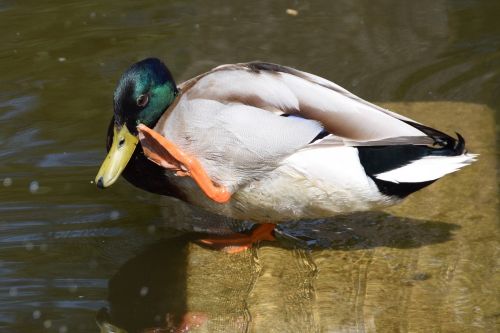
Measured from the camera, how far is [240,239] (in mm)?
4223

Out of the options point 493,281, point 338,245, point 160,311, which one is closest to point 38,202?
point 160,311

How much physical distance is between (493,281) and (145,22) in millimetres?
3876

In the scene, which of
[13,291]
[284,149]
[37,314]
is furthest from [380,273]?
[13,291]

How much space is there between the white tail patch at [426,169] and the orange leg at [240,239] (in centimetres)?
68

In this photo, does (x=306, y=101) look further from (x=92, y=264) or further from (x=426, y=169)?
(x=92, y=264)

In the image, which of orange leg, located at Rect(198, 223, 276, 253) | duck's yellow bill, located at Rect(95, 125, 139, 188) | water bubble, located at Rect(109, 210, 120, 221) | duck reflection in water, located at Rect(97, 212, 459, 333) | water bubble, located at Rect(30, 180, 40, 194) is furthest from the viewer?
water bubble, located at Rect(30, 180, 40, 194)

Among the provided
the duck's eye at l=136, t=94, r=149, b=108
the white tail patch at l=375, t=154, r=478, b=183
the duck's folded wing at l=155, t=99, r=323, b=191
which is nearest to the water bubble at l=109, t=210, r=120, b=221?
the duck's eye at l=136, t=94, r=149, b=108

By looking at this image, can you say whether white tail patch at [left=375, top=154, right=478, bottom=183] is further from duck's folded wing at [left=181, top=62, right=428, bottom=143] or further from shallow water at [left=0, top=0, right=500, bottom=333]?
shallow water at [left=0, top=0, right=500, bottom=333]

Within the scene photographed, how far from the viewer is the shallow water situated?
3633 millimetres

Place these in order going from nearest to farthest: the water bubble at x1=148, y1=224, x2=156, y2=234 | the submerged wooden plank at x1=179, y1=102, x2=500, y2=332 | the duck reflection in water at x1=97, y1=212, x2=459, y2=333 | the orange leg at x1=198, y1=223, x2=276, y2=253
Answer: the submerged wooden plank at x1=179, y1=102, x2=500, y2=332
the duck reflection in water at x1=97, y1=212, x2=459, y2=333
the orange leg at x1=198, y1=223, x2=276, y2=253
the water bubble at x1=148, y1=224, x2=156, y2=234

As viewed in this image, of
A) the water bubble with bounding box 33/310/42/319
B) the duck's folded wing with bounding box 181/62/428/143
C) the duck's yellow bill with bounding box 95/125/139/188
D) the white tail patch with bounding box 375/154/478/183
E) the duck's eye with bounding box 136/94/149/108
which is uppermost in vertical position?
the duck's folded wing with bounding box 181/62/428/143

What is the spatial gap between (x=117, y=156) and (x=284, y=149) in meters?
0.71

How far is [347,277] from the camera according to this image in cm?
380

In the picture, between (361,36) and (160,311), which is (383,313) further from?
(361,36)
